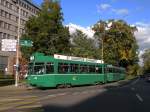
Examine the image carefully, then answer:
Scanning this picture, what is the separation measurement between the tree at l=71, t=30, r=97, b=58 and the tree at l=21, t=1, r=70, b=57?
21886 millimetres

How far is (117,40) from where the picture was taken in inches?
3597

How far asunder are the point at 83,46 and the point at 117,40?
28.9 feet

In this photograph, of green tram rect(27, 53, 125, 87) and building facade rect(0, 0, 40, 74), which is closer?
green tram rect(27, 53, 125, 87)

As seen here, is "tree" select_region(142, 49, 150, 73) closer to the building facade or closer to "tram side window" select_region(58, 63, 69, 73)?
the building facade

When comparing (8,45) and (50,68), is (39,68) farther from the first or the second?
(8,45)

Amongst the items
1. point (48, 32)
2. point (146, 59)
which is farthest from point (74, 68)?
point (146, 59)

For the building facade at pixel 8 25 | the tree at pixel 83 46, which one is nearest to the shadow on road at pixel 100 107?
the tree at pixel 83 46

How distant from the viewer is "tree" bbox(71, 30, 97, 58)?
8456cm

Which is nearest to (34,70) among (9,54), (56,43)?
(56,43)

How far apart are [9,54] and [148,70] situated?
92514 mm

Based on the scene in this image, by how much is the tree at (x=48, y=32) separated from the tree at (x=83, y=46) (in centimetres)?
2189

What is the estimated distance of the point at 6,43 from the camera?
137 feet

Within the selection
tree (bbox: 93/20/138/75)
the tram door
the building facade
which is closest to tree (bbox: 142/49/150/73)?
the building facade

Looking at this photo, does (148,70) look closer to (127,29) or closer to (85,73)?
(127,29)
